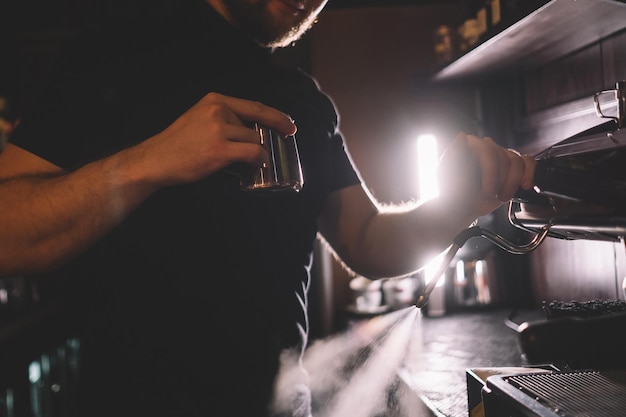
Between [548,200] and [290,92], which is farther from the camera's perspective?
[290,92]

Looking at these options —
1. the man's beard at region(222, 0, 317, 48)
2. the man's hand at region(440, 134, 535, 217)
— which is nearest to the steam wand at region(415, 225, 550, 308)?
the man's hand at region(440, 134, 535, 217)

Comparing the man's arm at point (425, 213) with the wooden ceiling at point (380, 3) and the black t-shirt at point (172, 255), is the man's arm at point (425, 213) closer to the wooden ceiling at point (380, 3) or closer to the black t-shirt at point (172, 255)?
the black t-shirt at point (172, 255)

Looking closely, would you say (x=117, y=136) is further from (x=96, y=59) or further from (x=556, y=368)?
(x=556, y=368)

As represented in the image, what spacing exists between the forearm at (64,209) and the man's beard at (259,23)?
21.0 inches

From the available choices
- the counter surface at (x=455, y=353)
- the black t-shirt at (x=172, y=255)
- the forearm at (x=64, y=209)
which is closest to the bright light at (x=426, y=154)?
the counter surface at (x=455, y=353)

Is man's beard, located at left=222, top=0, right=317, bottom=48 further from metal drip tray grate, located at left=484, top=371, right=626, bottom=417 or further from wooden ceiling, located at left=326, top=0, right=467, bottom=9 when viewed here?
wooden ceiling, located at left=326, top=0, right=467, bottom=9

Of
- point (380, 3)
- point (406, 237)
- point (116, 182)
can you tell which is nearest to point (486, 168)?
point (406, 237)

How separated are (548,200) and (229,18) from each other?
0.91 meters

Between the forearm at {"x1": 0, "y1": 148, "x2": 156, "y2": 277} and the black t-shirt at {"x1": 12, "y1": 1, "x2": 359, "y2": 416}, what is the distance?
0.15 m

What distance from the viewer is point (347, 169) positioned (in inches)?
59.4

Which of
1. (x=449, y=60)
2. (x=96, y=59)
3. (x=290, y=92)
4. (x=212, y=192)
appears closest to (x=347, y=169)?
(x=290, y=92)

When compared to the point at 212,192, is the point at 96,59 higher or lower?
higher

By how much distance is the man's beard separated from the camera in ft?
4.38

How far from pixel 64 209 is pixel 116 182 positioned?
0.10m
